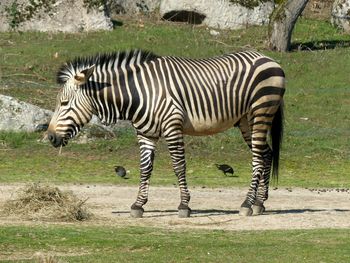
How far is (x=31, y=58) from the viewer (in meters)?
29.8

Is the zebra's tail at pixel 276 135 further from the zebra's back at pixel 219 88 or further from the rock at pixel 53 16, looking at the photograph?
the rock at pixel 53 16

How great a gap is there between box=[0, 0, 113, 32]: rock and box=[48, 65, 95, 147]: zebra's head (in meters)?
16.7

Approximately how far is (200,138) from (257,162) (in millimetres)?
7457

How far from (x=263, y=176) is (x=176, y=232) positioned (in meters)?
2.93

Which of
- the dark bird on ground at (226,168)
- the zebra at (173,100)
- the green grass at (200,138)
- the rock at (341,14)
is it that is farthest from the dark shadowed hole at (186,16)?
the zebra at (173,100)

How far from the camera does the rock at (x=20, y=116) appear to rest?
79.4 feet

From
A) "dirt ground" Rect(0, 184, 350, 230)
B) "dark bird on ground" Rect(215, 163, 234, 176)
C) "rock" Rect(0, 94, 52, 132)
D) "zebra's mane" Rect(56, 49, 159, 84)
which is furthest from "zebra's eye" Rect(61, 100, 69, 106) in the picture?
"rock" Rect(0, 94, 52, 132)

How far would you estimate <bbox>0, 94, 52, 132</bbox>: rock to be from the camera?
24203mm

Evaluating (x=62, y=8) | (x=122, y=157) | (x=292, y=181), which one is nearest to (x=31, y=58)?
(x=62, y=8)

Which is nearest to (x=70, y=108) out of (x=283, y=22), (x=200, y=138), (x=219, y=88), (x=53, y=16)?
(x=219, y=88)

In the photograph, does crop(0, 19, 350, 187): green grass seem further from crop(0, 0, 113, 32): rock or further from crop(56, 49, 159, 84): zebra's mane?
crop(56, 49, 159, 84): zebra's mane

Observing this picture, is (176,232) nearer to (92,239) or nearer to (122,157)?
(92,239)

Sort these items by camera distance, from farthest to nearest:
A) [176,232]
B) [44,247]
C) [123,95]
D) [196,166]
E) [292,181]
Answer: [196,166] → [292,181] → [123,95] → [176,232] → [44,247]

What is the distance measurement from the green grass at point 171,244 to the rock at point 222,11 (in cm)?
2100
